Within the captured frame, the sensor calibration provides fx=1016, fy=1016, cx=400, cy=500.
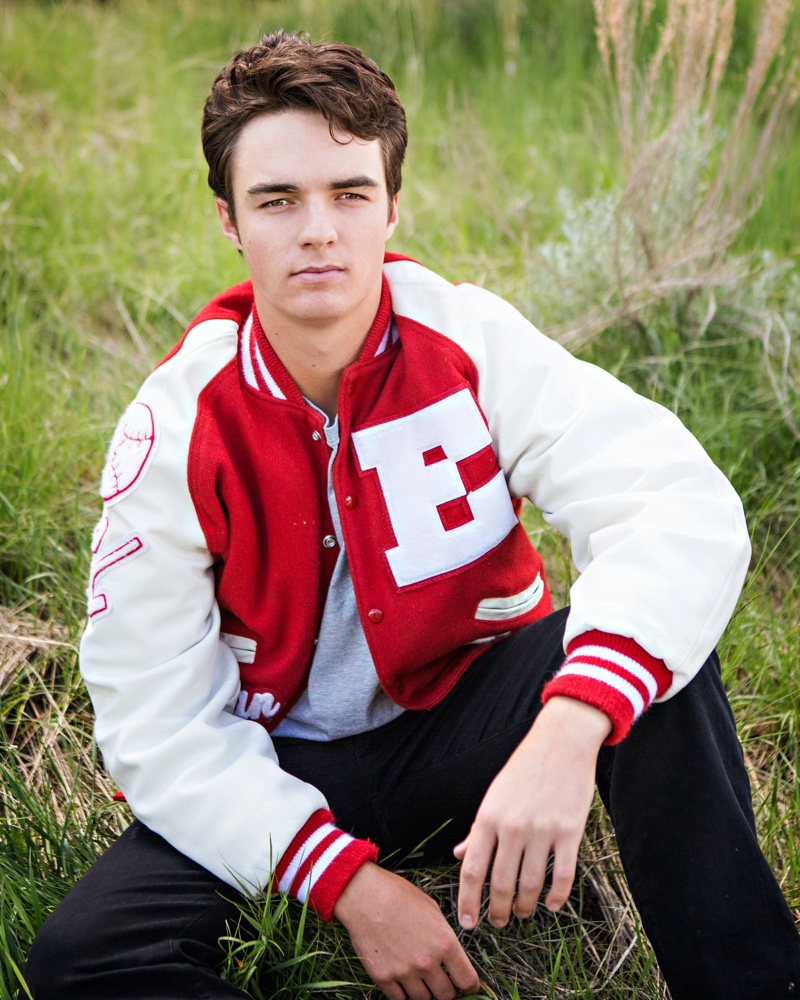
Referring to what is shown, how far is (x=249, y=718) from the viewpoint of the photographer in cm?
178

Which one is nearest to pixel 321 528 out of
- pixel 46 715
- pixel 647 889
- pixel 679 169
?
pixel 647 889

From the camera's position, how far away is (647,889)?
1.44 meters

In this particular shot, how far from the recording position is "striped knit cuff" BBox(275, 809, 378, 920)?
4.97ft

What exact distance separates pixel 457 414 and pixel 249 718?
645mm

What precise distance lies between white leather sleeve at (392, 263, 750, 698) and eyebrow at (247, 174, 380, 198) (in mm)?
186

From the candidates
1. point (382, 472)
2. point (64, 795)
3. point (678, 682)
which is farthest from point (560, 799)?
point (64, 795)

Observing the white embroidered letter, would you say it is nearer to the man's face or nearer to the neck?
the neck

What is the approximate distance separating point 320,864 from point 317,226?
1.00 metres

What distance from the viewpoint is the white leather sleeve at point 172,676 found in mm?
1546

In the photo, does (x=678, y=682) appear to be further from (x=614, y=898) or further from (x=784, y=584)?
(x=784, y=584)

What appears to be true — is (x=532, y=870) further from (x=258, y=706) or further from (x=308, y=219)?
(x=308, y=219)

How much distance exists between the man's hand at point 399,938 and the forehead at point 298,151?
1.10m

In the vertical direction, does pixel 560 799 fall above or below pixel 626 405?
below

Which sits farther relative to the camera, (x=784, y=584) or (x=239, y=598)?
(x=784, y=584)
